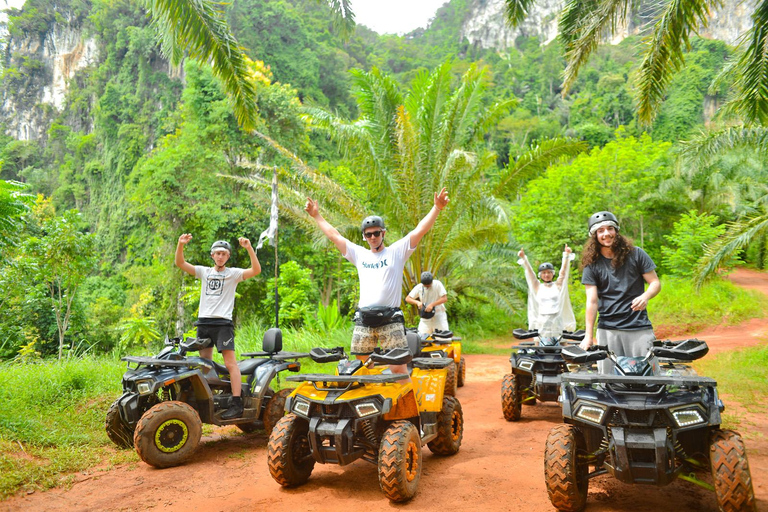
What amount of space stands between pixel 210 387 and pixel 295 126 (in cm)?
1850

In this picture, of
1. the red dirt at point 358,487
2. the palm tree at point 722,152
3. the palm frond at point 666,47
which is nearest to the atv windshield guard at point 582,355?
the red dirt at point 358,487

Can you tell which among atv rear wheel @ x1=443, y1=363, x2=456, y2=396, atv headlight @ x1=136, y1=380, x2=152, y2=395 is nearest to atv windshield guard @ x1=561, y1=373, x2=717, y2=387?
atv headlight @ x1=136, y1=380, x2=152, y2=395

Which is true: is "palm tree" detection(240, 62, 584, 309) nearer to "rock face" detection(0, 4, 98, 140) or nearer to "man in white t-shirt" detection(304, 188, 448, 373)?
"man in white t-shirt" detection(304, 188, 448, 373)

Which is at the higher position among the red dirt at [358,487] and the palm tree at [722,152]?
the palm tree at [722,152]

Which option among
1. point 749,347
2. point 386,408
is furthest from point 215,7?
point 749,347

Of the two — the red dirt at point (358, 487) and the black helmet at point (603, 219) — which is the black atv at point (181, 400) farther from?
the black helmet at point (603, 219)

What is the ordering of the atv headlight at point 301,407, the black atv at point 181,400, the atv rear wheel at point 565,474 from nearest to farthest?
the atv rear wheel at point 565,474 < the atv headlight at point 301,407 < the black atv at point 181,400

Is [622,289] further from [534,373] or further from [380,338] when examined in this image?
→ [534,373]

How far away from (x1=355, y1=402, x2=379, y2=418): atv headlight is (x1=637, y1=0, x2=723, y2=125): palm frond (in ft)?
19.9

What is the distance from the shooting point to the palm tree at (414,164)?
14.3m

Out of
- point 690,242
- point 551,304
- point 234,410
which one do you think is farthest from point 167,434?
point 690,242

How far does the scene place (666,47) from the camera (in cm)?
726

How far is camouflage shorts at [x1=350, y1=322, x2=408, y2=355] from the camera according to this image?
4.94m

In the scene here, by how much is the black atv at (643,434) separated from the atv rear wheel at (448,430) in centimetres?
152
